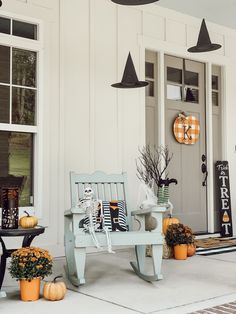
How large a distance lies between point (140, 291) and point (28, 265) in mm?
887

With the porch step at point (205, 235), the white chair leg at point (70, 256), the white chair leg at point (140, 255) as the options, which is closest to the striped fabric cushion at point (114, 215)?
the white chair leg at point (140, 255)

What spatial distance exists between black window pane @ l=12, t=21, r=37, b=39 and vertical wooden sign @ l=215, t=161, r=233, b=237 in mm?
3313

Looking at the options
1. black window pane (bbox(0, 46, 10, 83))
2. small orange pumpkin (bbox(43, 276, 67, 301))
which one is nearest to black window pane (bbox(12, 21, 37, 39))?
black window pane (bbox(0, 46, 10, 83))

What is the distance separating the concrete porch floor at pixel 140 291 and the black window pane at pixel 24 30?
250 centimetres

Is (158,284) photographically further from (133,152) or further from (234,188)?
(234,188)

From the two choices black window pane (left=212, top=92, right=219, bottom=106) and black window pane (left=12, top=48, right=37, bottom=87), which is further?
black window pane (left=212, top=92, right=219, bottom=106)

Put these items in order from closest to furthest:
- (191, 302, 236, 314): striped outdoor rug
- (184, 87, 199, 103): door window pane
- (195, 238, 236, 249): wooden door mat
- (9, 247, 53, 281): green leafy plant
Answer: (191, 302, 236, 314): striped outdoor rug, (9, 247, 53, 281): green leafy plant, (195, 238, 236, 249): wooden door mat, (184, 87, 199, 103): door window pane

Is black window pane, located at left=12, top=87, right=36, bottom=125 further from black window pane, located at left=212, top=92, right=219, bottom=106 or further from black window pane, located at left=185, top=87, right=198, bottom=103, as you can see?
black window pane, located at left=212, top=92, right=219, bottom=106

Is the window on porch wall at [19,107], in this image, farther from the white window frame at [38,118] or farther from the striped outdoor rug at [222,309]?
the striped outdoor rug at [222,309]

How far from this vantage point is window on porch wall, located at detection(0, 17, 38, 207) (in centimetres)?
475

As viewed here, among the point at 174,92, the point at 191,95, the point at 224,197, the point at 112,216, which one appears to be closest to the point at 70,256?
the point at 112,216

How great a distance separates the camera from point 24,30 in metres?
4.92

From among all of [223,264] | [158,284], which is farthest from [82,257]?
[223,264]

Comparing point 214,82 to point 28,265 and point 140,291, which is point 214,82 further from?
point 28,265
